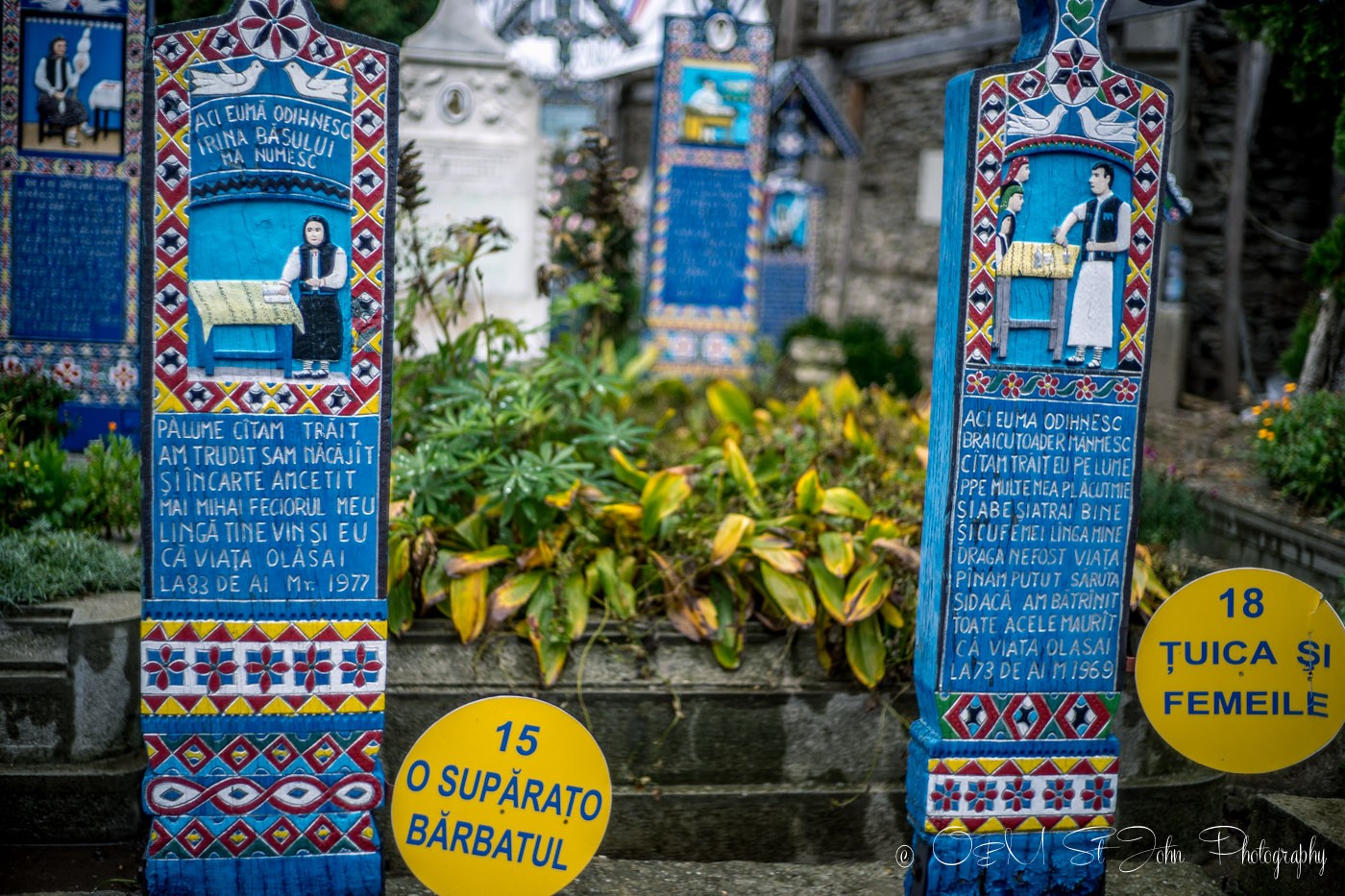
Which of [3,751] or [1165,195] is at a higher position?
[1165,195]

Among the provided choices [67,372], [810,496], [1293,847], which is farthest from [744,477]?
[67,372]

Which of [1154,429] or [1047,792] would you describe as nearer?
[1047,792]

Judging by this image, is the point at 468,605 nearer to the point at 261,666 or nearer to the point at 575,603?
the point at 575,603

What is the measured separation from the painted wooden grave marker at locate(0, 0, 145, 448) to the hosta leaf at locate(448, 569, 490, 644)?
2924 millimetres

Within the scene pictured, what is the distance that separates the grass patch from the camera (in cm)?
362

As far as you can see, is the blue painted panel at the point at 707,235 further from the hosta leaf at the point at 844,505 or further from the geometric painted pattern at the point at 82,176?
the hosta leaf at the point at 844,505

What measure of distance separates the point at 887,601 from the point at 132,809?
8.19 feet

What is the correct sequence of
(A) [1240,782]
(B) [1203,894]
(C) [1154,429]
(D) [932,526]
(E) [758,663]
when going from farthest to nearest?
1. (C) [1154,429]
2. (A) [1240,782]
3. (E) [758,663]
4. (B) [1203,894]
5. (D) [932,526]

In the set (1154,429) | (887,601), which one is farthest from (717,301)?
(887,601)

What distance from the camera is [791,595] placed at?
3861 mm

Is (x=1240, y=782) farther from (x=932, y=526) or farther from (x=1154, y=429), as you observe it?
(x=1154, y=429)

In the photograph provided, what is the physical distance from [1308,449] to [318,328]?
13.3 feet

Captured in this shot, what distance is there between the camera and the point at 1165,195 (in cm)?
318

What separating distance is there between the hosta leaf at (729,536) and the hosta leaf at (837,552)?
0.26 metres
